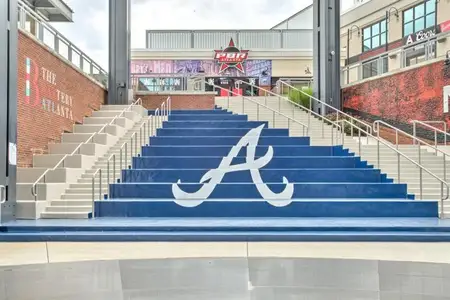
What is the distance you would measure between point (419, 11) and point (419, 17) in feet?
1.20

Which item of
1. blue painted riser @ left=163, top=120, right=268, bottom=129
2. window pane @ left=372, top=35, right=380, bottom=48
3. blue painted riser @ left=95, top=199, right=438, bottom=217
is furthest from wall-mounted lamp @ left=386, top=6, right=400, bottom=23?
blue painted riser @ left=95, top=199, right=438, bottom=217

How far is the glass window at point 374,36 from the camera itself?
3012 centimetres

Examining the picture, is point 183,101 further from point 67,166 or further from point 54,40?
point 67,166

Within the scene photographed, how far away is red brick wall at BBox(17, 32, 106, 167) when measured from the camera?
1206 cm

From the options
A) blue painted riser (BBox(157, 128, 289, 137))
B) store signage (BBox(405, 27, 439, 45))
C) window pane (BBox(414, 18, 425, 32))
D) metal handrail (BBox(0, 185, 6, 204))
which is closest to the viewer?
metal handrail (BBox(0, 185, 6, 204))

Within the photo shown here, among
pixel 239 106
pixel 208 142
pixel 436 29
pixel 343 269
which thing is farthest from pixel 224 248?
pixel 436 29

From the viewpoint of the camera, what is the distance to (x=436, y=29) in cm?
2559

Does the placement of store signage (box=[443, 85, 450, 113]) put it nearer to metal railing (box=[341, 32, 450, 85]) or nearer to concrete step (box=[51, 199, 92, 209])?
metal railing (box=[341, 32, 450, 85])

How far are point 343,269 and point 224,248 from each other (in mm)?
2216

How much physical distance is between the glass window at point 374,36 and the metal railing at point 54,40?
18553 mm

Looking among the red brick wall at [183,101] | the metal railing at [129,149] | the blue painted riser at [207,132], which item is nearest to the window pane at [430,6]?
the red brick wall at [183,101]

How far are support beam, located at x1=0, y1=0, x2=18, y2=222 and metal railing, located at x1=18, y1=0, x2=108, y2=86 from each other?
2201mm

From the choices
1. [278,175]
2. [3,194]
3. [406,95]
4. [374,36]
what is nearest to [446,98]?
[406,95]

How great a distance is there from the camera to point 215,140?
1517 cm
